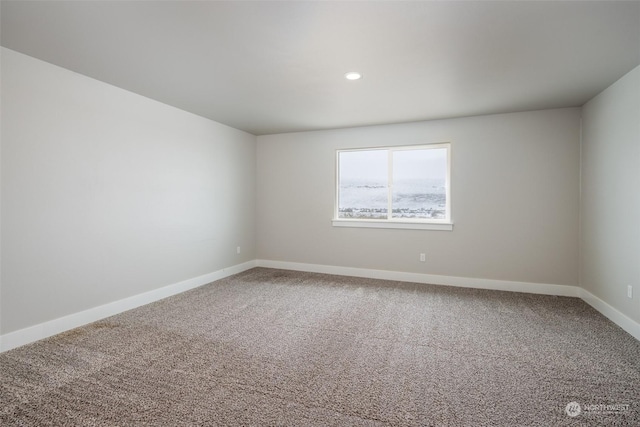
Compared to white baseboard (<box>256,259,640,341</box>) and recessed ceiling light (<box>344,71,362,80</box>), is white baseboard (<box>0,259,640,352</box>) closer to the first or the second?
white baseboard (<box>256,259,640,341</box>)

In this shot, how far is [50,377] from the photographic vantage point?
2113 millimetres

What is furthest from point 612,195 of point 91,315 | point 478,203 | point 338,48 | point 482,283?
point 91,315

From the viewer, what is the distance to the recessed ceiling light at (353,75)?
2924 millimetres

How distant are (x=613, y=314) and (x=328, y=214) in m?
3.62

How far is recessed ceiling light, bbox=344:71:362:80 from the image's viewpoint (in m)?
2.92

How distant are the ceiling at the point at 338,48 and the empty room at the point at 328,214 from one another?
0.9 inches

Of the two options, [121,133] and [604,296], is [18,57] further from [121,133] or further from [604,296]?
[604,296]

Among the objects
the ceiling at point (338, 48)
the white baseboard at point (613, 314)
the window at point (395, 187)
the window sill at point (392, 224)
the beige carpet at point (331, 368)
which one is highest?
the ceiling at point (338, 48)

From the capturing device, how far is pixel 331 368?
7.40 ft

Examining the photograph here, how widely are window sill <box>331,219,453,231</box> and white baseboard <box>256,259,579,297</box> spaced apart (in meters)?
0.69

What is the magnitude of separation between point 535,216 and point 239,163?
439 cm

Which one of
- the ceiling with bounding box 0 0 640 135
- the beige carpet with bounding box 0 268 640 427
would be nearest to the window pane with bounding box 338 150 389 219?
the ceiling with bounding box 0 0 640 135

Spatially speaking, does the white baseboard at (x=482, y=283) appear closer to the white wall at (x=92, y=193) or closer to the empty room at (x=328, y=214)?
the empty room at (x=328, y=214)

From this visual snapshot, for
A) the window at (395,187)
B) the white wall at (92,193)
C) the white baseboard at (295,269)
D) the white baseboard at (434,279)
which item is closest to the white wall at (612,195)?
the white baseboard at (295,269)
